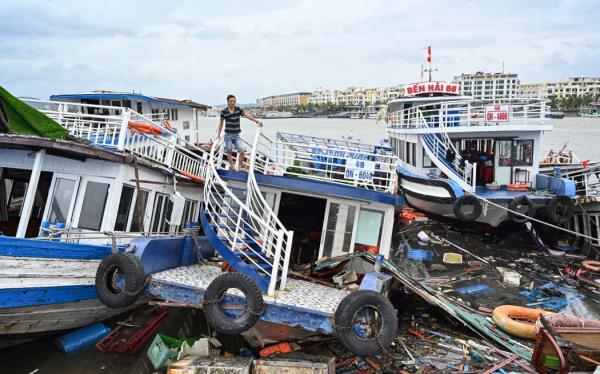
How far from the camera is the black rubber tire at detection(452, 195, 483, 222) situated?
14445mm

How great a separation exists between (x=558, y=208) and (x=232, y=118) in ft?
34.2

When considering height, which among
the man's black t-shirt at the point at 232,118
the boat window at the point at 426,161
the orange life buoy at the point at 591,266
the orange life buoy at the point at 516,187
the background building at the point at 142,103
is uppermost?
the background building at the point at 142,103

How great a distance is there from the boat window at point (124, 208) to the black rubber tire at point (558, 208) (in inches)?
462

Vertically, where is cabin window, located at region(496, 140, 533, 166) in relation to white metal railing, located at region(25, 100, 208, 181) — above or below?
above

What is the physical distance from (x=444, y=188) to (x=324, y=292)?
8.34m

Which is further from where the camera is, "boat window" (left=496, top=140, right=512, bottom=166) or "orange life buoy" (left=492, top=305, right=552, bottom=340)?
"boat window" (left=496, top=140, right=512, bottom=166)

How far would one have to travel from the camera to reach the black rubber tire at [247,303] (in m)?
6.91

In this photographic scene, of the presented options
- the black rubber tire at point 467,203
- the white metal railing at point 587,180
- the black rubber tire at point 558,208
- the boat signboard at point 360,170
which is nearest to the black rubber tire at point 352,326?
the boat signboard at point 360,170

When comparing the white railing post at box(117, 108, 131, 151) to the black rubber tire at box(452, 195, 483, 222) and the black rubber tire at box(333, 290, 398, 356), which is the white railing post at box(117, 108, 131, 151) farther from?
the black rubber tire at box(452, 195, 483, 222)

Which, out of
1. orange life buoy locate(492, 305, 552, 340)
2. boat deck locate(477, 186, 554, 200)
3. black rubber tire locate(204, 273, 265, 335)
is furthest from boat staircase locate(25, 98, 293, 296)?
boat deck locate(477, 186, 554, 200)

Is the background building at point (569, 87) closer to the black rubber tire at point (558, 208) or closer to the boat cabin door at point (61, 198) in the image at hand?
the black rubber tire at point (558, 208)

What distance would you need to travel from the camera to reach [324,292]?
813 cm

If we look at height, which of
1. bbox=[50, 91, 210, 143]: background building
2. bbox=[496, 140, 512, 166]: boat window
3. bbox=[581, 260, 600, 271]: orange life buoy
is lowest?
bbox=[581, 260, 600, 271]: orange life buoy

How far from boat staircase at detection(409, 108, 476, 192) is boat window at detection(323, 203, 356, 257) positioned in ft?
24.5
